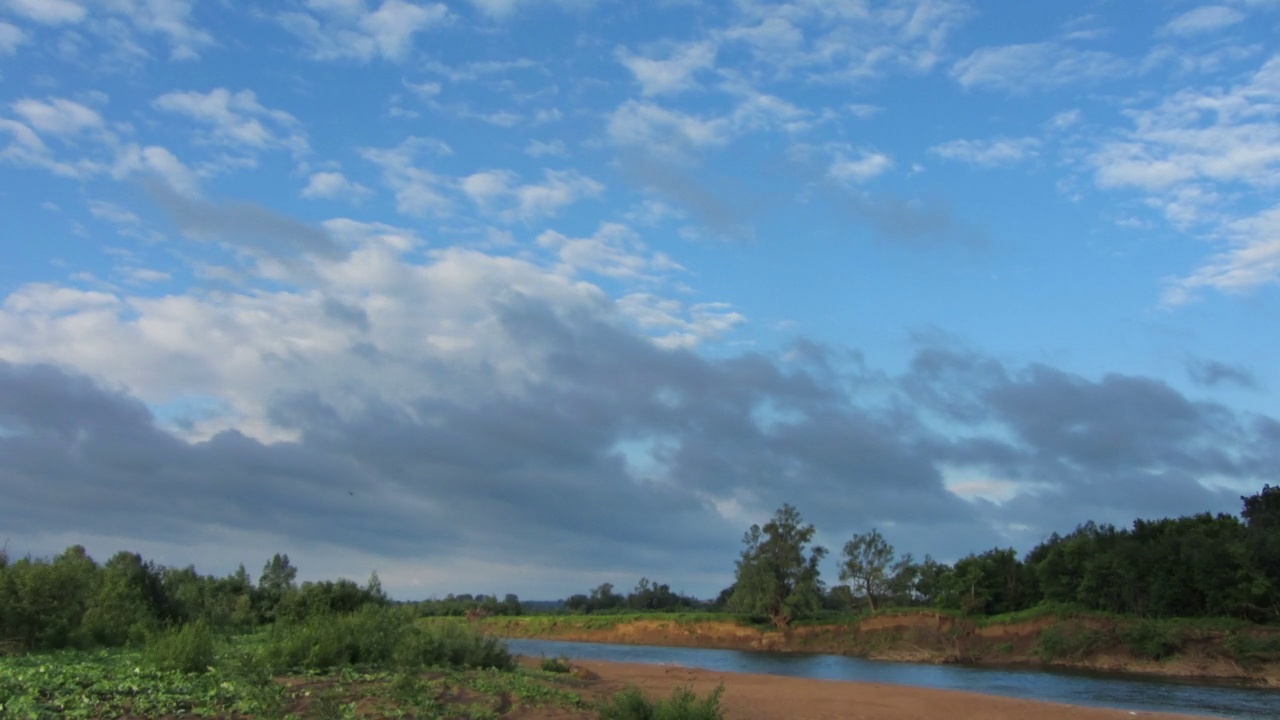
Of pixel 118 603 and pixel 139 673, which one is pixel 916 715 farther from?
pixel 118 603

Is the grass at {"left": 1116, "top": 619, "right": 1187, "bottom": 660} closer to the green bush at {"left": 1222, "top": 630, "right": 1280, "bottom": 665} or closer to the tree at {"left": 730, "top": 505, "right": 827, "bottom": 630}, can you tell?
the green bush at {"left": 1222, "top": 630, "right": 1280, "bottom": 665}

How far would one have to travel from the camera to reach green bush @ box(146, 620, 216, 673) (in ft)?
55.4

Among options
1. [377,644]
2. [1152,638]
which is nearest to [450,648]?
[377,644]

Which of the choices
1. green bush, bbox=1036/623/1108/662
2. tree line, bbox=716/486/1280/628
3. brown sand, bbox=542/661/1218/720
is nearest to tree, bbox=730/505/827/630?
tree line, bbox=716/486/1280/628

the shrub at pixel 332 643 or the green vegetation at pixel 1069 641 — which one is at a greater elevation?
the shrub at pixel 332 643

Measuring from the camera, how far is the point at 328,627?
2127 cm

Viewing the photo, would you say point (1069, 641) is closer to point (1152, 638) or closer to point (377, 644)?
point (1152, 638)

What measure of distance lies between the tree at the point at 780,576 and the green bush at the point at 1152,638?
117 ft

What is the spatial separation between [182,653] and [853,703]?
756 inches

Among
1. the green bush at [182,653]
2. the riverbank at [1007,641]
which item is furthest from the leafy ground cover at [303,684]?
the riverbank at [1007,641]

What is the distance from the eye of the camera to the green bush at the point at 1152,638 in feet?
191

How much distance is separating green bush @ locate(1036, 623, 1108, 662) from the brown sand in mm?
34439

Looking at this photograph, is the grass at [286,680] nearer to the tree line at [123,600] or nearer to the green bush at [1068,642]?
the tree line at [123,600]

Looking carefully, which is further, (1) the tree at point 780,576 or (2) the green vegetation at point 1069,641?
(1) the tree at point 780,576
